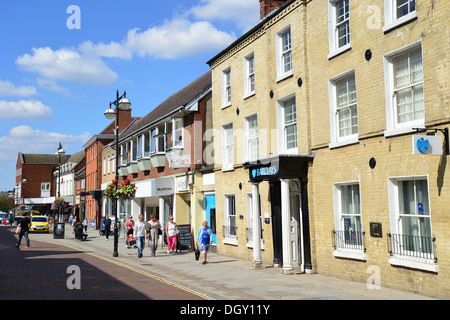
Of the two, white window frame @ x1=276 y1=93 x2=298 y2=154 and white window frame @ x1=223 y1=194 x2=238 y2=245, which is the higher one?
white window frame @ x1=276 y1=93 x2=298 y2=154

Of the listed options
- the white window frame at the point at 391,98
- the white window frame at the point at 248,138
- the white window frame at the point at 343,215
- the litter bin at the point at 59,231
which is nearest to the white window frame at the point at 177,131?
the white window frame at the point at 248,138

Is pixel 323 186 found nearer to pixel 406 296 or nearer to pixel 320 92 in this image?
pixel 320 92

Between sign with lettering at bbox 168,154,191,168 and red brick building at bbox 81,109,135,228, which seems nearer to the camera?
sign with lettering at bbox 168,154,191,168

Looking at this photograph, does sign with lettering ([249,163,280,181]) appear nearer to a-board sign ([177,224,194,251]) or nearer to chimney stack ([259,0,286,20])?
chimney stack ([259,0,286,20])

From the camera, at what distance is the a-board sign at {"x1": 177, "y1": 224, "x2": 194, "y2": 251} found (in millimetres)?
22547

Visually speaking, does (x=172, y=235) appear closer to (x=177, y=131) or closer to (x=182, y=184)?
(x=182, y=184)

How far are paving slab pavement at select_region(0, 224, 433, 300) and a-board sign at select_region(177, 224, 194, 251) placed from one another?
3426 millimetres

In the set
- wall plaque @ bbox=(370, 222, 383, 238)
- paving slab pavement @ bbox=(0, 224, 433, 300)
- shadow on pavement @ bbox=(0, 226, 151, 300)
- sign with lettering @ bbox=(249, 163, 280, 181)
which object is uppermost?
sign with lettering @ bbox=(249, 163, 280, 181)

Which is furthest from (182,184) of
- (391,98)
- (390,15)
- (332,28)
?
(390,15)

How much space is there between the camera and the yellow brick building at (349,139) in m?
10.2

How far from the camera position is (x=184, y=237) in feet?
74.4

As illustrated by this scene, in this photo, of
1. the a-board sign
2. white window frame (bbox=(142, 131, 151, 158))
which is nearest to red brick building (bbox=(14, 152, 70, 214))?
white window frame (bbox=(142, 131, 151, 158))

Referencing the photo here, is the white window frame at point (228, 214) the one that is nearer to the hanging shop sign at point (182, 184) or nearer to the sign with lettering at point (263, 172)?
the hanging shop sign at point (182, 184)

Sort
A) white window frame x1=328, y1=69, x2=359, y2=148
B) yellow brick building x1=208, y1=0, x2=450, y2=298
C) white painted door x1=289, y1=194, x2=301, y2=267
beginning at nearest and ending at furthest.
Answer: yellow brick building x1=208, y1=0, x2=450, y2=298, white window frame x1=328, y1=69, x2=359, y2=148, white painted door x1=289, y1=194, x2=301, y2=267
